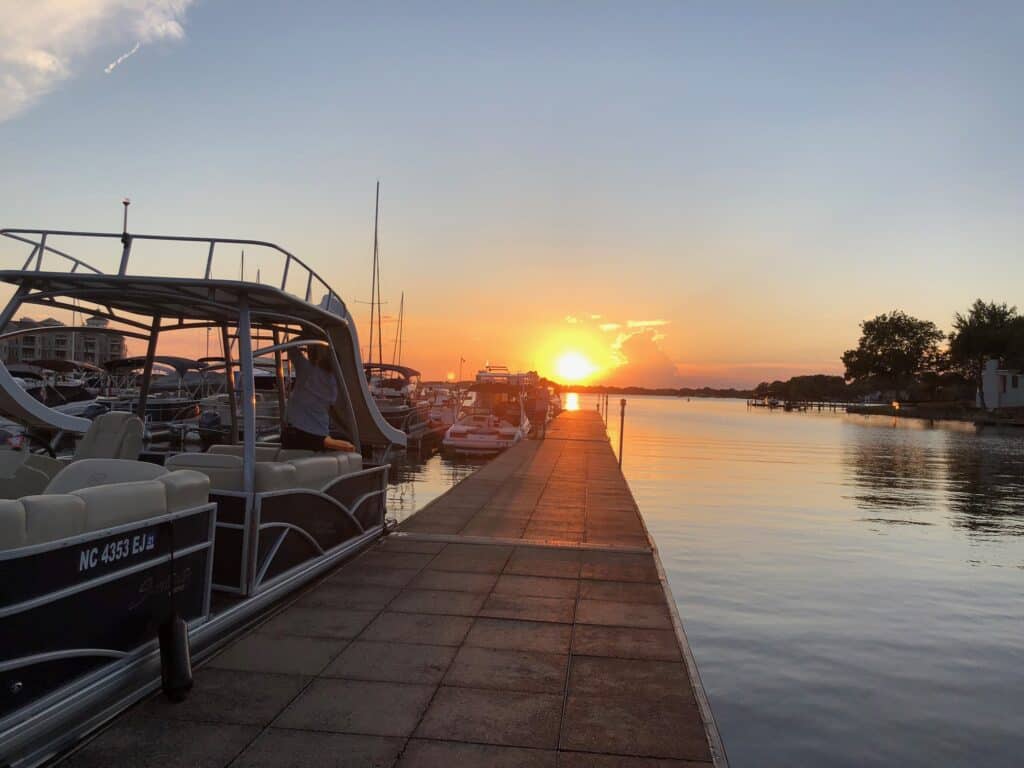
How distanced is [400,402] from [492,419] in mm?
7960

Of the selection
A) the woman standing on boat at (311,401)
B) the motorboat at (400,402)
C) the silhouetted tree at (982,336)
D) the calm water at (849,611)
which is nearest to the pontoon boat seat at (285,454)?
the woman standing on boat at (311,401)

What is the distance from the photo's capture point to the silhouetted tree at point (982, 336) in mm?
89319

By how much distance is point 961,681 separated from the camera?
833cm

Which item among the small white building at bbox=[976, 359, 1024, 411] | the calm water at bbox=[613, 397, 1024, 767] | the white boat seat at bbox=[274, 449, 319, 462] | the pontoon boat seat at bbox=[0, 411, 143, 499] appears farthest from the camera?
the small white building at bbox=[976, 359, 1024, 411]

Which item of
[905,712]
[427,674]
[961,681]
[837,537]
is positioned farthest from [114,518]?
[837,537]

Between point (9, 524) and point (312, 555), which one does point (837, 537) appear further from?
point (9, 524)

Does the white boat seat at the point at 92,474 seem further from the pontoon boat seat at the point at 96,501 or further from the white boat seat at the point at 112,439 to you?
the white boat seat at the point at 112,439

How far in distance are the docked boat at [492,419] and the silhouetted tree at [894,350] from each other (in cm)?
10234

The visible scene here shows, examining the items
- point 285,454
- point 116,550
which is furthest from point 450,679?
point 285,454

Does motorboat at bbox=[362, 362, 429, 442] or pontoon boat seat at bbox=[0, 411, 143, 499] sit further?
motorboat at bbox=[362, 362, 429, 442]

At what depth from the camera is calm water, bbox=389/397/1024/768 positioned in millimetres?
7008

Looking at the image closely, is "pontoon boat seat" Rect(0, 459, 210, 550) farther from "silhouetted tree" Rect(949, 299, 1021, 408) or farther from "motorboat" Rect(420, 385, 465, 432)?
"silhouetted tree" Rect(949, 299, 1021, 408)

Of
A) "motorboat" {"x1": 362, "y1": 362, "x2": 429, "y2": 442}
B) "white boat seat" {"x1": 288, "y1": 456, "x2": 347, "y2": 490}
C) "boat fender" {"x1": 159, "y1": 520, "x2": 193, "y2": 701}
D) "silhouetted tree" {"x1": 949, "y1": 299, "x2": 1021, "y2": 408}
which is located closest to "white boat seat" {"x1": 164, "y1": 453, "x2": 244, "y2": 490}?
"white boat seat" {"x1": 288, "y1": 456, "x2": 347, "y2": 490}

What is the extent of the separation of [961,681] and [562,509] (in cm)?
666
